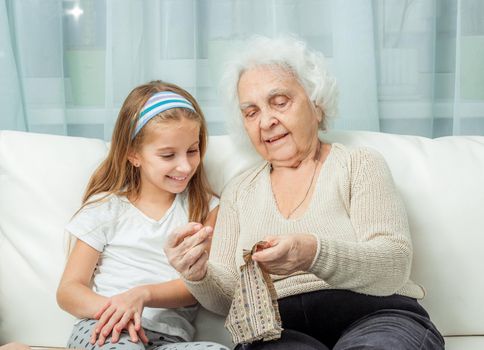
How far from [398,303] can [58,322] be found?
2.58 ft

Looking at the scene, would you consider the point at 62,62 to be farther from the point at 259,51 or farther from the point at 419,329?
the point at 419,329

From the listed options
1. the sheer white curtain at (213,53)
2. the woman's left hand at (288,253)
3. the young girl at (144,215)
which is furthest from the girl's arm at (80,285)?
the sheer white curtain at (213,53)

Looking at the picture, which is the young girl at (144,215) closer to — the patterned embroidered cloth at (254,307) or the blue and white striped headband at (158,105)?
the blue and white striped headband at (158,105)

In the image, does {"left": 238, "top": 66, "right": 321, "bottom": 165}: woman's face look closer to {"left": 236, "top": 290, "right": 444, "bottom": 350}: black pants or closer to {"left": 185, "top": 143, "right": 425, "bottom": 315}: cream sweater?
{"left": 185, "top": 143, "right": 425, "bottom": 315}: cream sweater

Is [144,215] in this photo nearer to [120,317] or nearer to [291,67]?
[120,317]

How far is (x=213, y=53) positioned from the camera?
2.20 metres

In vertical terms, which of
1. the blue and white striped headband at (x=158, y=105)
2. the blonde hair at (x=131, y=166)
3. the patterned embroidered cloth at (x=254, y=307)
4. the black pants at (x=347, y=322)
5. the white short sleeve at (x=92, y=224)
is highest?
the blue and white striped headband at (x=158, y=105)

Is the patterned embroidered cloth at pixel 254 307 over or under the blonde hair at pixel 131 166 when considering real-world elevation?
under

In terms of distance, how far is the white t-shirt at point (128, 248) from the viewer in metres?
1.69

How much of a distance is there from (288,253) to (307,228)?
0.92 ft

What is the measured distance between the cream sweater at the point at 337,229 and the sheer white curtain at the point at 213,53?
21.0 inches

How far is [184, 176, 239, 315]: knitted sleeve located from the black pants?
4.8 inches

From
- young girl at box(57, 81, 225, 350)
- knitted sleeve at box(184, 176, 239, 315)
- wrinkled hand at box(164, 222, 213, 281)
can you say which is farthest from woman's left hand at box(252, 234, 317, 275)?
young girl at box(57, 81, 225, 350)

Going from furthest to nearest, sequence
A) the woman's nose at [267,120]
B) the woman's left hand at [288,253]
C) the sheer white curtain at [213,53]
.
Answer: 1. the sheer white curtain at [213,53]
2. the woman's nose at [267,120]
3. the woman's left hand at [288,253]
